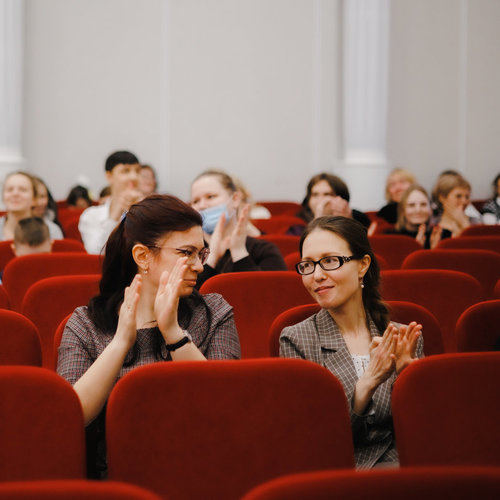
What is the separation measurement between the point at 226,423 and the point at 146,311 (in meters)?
0.64

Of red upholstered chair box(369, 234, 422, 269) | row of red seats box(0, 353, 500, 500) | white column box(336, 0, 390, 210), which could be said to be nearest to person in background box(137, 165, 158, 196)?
white column box(336, 0, 390, 210)

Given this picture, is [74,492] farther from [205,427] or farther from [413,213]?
[413,213]

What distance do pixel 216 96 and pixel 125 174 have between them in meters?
3.42

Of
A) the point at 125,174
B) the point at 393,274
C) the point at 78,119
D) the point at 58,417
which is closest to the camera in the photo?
the point at 58,417

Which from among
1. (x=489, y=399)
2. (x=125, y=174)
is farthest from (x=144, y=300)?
(x=125, y=174)

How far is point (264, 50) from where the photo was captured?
859 cm

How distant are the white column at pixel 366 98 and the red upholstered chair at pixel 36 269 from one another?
508 cm

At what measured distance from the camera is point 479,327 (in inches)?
95.8

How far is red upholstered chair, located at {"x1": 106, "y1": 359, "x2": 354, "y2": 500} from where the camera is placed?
1545 mm

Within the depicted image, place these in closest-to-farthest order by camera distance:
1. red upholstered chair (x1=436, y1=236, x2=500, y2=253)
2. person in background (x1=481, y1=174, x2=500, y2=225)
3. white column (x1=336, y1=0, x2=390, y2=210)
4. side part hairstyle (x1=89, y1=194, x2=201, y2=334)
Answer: side part hairstyle (x1=89, y1=194, x2=201, y2=334) → red upholstered chair (x1=436, y1=236, x2=500, y2=253) → person in background (x1=481, y1=174, x2=500, y2=225) → white column (x1=336, y1=0, x2=390, y2=210)

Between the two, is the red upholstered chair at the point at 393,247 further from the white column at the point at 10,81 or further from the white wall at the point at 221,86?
the white column at the point at 10,81

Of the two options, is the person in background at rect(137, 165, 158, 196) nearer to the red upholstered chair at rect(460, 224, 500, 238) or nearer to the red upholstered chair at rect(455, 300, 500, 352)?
the red upholstered chair at rect(460, 224, 500, 238)

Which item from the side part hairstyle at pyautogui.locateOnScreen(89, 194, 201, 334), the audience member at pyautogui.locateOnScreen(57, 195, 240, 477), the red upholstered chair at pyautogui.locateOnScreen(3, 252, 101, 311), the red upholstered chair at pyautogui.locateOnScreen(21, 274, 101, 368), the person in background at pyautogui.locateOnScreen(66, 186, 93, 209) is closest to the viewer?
the audience member at pyautogui.locateOnScreen(57, 195, 240, 477)

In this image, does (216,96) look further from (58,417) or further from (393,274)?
(58,417)
